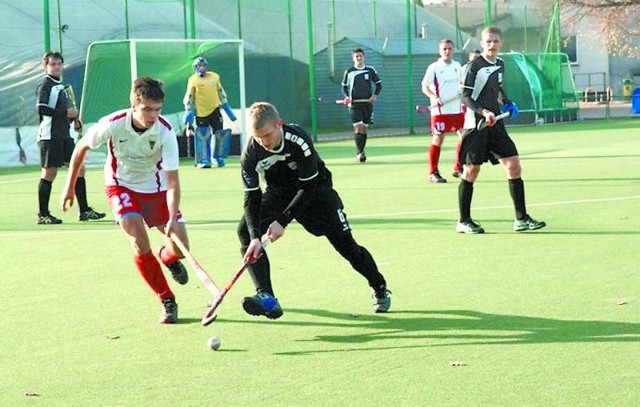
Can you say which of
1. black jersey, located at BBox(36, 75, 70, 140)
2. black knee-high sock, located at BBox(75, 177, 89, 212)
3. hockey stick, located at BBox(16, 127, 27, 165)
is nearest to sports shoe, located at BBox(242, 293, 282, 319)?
black knee-high sock, located at BBox(75, 177, 89, 212)

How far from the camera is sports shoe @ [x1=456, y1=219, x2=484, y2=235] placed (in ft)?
38.2

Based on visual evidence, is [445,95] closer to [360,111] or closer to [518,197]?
[360,111]

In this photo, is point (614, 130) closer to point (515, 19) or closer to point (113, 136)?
point (515, 19)

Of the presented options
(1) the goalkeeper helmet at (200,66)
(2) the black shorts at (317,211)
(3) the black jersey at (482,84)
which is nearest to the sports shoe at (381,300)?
(2) the black shorts at (317,211)

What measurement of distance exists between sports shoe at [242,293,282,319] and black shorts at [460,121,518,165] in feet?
15.3

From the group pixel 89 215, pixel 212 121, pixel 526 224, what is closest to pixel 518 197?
pixel 526 224

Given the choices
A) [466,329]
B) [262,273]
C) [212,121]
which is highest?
[212,121]

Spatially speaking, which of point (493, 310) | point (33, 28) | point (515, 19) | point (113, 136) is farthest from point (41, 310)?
point (515, 19)

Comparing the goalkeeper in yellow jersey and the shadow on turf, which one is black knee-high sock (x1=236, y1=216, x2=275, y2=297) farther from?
the goalkeeper in yellow jersey

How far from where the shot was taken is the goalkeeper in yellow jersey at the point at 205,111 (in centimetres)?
2244

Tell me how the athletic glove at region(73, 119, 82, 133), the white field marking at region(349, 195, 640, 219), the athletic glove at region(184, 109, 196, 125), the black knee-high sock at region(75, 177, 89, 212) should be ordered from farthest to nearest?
the athletic glove at region(184, 109, 196, 125) < the athletic glove at region(73, 119, 82, 133) < the black knee-high sock at region(75, 177, 89, 212) < the white field marking at region(349, 195, 640, 219)

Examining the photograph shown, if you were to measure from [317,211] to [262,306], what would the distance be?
802 mm

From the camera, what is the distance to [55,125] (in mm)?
14578

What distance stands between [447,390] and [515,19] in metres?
40.5
